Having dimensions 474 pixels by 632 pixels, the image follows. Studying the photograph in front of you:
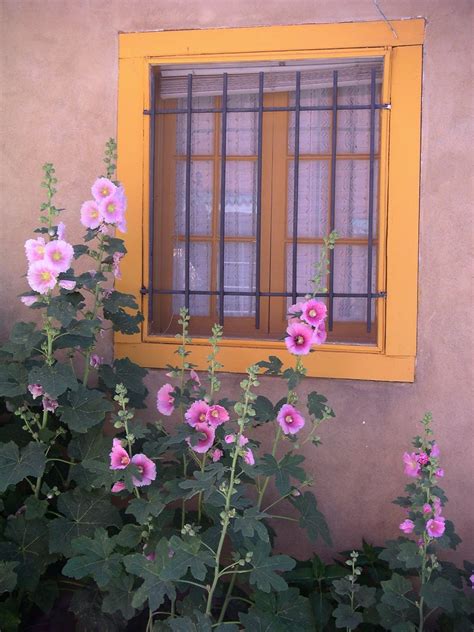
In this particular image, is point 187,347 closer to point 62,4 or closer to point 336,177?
point 336,177

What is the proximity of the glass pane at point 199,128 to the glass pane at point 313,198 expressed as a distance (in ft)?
1.50

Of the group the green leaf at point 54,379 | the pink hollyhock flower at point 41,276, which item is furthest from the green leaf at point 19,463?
the pink hollyhock flower at point 41,276

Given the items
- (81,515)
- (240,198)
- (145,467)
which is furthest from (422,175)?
(81,515)

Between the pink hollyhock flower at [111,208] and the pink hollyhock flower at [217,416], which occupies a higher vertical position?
the pink hollyhock flower at [111,208]

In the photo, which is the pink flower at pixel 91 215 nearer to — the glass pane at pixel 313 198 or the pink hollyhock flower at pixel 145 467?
the pink hollyhock flower at pixel 145 467

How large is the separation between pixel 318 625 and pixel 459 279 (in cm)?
151

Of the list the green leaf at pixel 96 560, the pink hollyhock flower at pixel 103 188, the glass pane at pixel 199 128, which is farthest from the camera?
the glass pane at pixel 199 128

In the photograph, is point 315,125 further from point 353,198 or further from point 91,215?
point 91,215

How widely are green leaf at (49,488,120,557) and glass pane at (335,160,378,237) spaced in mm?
1578

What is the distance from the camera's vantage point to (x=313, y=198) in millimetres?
3352

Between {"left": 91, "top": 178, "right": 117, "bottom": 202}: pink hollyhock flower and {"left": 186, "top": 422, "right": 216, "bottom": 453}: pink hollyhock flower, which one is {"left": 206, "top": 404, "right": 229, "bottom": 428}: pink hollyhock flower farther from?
{"left": 91, "top": 178, "right": 117, "bottom": 202}: pink hollyhock flower

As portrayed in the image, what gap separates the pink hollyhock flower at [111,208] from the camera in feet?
8.88

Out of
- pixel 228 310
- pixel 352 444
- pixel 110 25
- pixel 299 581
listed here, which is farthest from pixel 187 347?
pixel 110 25

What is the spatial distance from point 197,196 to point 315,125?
0.64m
